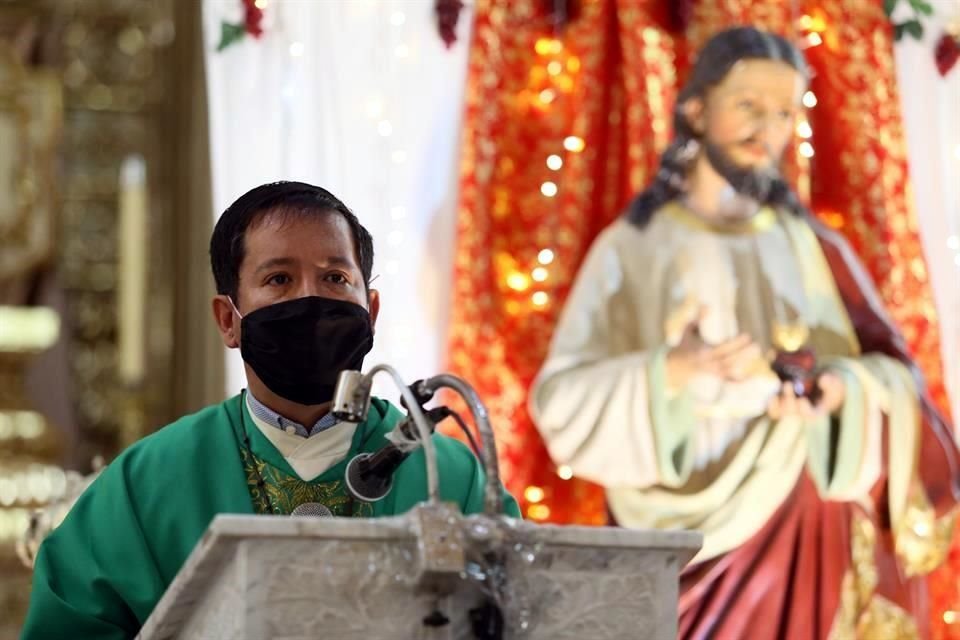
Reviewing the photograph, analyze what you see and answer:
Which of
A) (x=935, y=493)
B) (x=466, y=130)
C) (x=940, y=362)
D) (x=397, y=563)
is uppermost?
(x=466, y=130)

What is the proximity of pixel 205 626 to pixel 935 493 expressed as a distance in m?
3.76

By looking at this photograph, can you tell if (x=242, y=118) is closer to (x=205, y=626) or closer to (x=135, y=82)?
(x=135, y=82)

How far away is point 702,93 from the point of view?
529cm

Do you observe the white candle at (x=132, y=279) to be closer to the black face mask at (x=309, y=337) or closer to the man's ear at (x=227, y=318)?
the man's ear at (x=227, y=318)

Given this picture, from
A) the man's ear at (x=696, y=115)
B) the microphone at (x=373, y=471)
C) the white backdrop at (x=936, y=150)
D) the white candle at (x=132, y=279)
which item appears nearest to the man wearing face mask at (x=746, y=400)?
the man's ear at (x=696, y=115)

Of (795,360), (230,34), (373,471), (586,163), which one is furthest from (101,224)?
(373,471)

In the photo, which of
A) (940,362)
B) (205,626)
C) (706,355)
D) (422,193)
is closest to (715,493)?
(706,355)

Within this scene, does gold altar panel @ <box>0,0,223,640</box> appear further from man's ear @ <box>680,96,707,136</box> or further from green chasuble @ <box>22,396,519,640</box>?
green chasuble @ <box>22,396,519,640</box>

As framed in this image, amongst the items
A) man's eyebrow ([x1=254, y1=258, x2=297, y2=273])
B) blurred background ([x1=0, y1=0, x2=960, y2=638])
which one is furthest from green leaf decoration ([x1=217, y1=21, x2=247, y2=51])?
man's eyebrow ([x1=254, y1=258, x2=297, y2=273])

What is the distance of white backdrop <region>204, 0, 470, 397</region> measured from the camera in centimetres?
509

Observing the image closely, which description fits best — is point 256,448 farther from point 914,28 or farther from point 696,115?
point 914,28

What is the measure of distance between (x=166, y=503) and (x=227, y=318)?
29 centimetres

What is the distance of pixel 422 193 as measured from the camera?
529 centimetres

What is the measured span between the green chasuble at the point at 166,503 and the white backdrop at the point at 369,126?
2.35 metres
